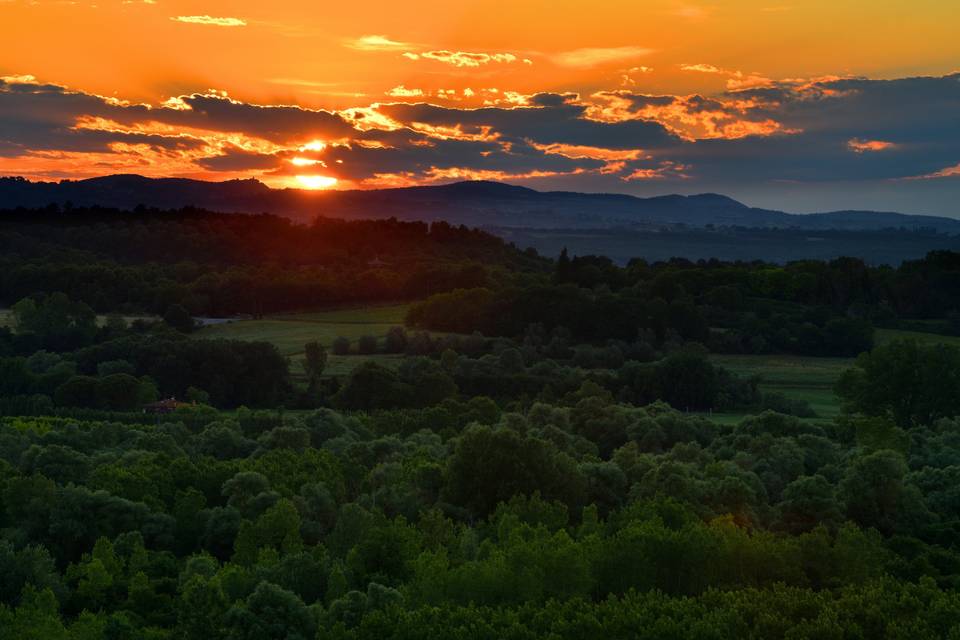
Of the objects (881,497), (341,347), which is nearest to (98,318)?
(341,347)

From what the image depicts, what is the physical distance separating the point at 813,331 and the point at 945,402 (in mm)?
60020

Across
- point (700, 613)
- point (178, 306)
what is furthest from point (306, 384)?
point (700, 613)

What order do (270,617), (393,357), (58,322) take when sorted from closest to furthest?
1. (270,617)
2. (393,357)
3. (58,322)

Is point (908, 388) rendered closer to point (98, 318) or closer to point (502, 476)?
point (502, 476)

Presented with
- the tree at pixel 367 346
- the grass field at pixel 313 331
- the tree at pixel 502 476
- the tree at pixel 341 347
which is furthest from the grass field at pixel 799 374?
the tree at pixel 502 476

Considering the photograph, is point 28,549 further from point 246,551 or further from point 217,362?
point 217,362

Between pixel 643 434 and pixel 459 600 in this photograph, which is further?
→ pixel 643 434

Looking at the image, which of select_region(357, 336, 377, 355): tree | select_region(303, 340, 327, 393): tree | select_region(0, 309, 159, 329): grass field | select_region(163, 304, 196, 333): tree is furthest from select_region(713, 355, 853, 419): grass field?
select_region(0, 309, 159, 329): grass field

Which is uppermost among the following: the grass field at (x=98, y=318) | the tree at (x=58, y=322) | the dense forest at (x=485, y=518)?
the dense forest at (x=485, y=518)

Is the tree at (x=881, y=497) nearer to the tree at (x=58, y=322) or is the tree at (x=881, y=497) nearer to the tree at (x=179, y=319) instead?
the tree at (x=58, y=322)

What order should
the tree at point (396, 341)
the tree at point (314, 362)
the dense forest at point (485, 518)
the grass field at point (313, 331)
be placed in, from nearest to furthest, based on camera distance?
the dense forest at point (485, 518), the tree at point (314, 362), the grass field at point (313, 331), the tree at point (396, 341)

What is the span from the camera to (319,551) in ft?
174

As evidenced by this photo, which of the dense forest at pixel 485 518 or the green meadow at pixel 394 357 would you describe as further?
the green meadow at pixel 394 357

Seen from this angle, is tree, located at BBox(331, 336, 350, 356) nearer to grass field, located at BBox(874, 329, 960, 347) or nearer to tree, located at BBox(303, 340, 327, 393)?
tree, located at BBox(303, 340, 327, 393)
